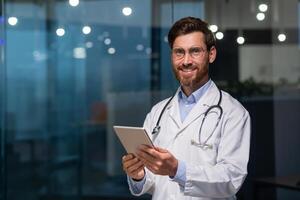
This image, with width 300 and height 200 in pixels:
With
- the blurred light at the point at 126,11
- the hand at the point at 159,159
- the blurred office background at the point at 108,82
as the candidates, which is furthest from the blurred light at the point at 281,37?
the hand at the point at 159,159

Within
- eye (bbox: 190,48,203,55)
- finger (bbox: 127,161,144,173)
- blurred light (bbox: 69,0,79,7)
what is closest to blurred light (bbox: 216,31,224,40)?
blurred light (bbox: 69,0,79,7)

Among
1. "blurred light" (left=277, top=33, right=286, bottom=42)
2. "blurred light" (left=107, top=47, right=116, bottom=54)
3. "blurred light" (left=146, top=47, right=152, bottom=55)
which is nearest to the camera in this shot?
"blurred light" (left=277, top=33, right=286, bottom=42)

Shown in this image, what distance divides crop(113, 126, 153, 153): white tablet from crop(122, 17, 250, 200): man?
22mm

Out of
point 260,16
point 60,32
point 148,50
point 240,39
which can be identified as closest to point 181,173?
point 240,39

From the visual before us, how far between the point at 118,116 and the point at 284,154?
1.21 meters

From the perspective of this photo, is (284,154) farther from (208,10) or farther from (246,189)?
(208,10)

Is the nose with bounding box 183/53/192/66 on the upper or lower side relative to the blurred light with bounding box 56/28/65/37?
lower

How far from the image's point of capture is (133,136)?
1528mm

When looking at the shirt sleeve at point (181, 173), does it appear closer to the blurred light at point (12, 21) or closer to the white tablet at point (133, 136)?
the white tablet at point (133, 136)

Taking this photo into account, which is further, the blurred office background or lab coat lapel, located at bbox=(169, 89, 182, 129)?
the blurred office background

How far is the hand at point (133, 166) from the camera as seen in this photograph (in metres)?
1.66

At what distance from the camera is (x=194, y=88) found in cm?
174

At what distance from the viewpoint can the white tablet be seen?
1.49 meters

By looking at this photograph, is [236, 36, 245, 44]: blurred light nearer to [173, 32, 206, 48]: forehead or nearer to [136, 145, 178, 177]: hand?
[173, 32, 206, 48]: forehead
